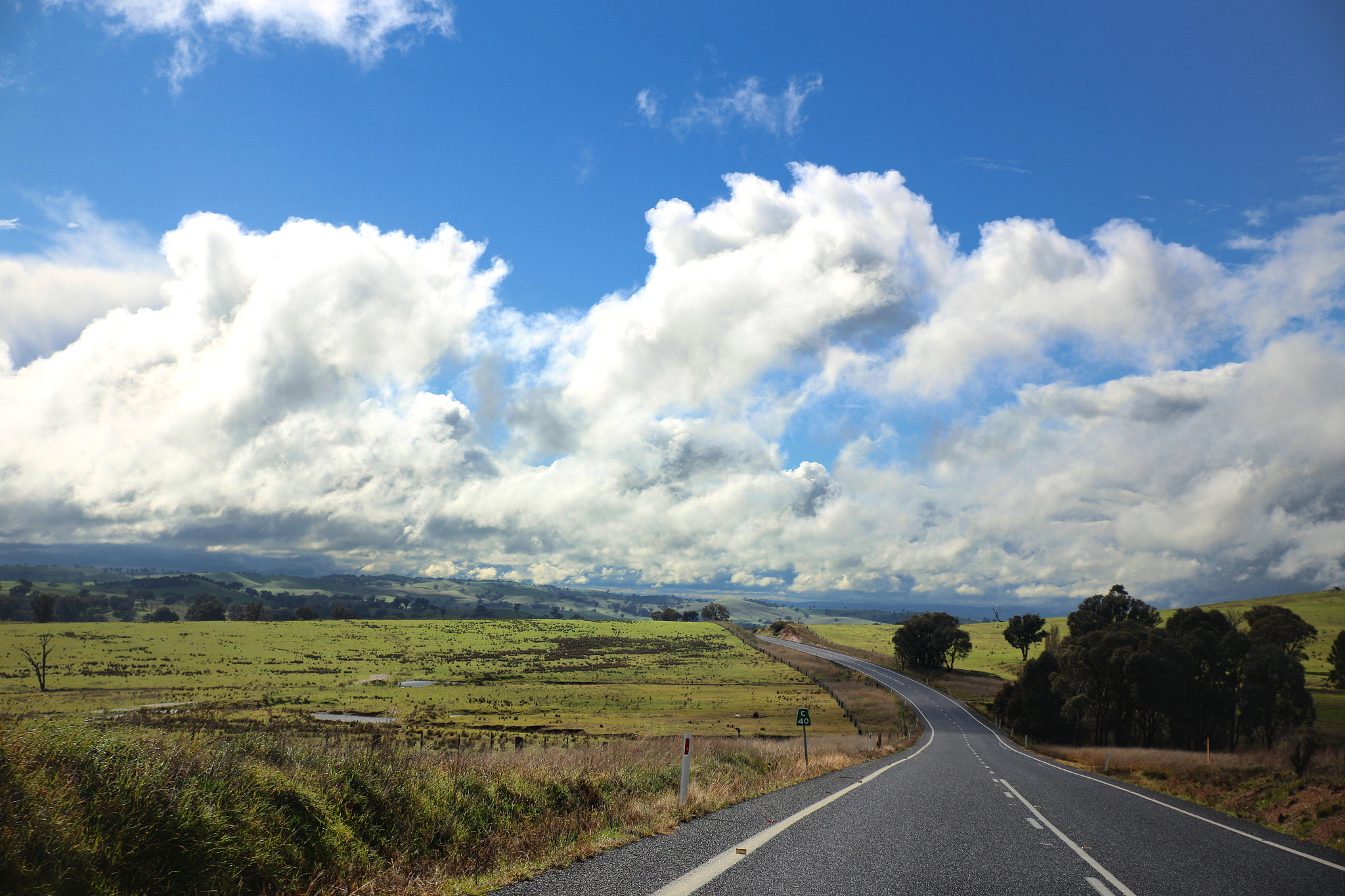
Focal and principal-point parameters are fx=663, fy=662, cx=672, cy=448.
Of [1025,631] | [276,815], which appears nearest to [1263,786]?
[276,815]

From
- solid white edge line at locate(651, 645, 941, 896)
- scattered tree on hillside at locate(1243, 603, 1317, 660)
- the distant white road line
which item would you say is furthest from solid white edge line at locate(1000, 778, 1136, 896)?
scattered tree on hillside at locate(1243, 603, 1317, 660)

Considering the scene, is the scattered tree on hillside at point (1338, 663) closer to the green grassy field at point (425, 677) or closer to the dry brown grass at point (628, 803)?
the green grassy field at point (425, 677)

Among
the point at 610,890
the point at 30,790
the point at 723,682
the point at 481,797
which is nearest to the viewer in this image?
the point at 30,790

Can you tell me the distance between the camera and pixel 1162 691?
52938mm

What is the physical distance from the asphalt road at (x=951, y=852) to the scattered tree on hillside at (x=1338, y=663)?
325ft

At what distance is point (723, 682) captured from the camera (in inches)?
3706

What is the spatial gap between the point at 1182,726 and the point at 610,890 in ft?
231

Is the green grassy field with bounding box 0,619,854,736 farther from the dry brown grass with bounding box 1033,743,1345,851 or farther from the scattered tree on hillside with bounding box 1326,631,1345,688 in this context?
the scattered tree on hillside with bounding box 1326,631,1345,688

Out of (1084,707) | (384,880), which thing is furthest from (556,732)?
(384,880)

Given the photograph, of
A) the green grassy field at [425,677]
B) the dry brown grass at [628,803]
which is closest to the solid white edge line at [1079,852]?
the dry brown grass at [628,803]

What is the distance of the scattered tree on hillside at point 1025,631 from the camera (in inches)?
4700

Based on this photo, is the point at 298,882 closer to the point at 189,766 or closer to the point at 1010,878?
the point at 189,766

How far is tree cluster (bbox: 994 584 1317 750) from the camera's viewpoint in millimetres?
54219

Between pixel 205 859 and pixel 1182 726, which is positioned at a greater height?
pixel 205 859
